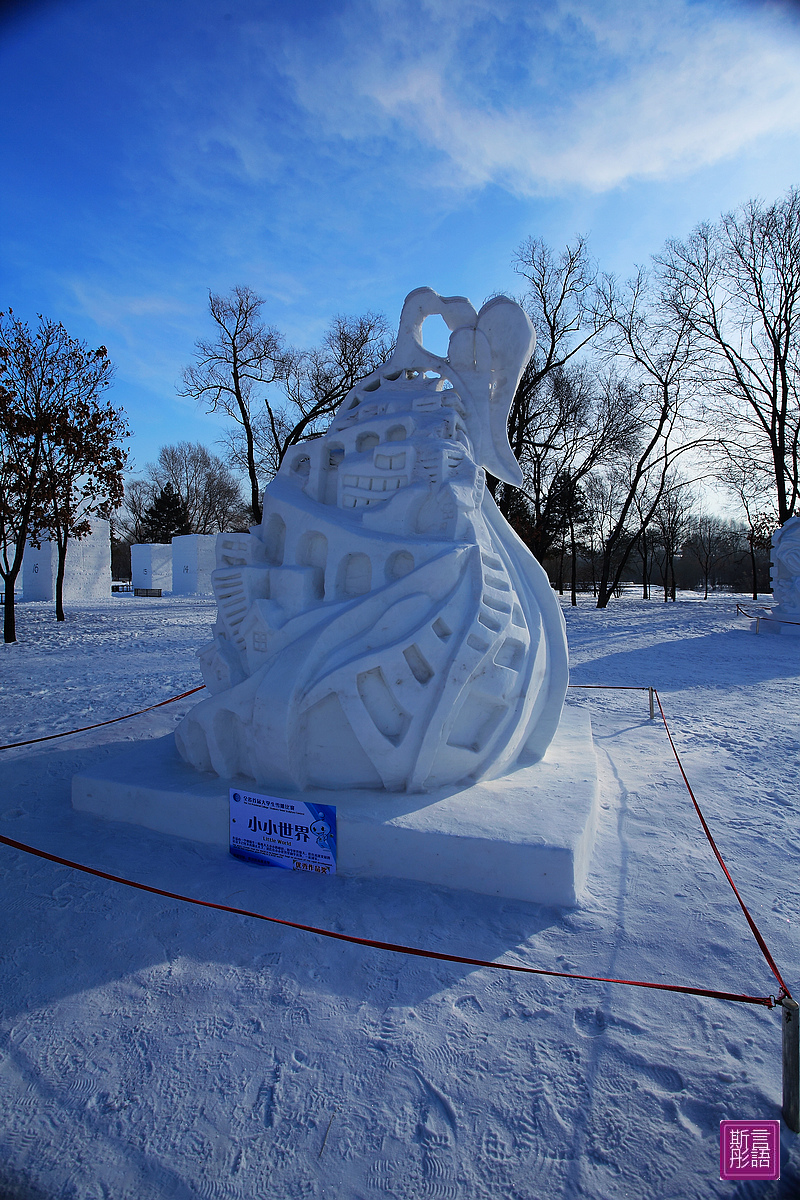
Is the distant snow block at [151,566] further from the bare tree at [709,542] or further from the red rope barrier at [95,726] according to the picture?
the bare tree at [709,542]

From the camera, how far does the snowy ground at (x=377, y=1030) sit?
1.59 meters

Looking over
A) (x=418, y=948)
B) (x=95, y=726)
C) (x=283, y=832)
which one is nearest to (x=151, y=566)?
(x=95, y=726)

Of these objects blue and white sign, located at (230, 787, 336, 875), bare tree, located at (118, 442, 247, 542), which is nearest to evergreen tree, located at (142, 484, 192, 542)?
bare tree, located at (118, 442, 247, 542)

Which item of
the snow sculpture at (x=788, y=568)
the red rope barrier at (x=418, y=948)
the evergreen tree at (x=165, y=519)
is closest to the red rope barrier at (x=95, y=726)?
the red rope barrier at (x=418, y=948)

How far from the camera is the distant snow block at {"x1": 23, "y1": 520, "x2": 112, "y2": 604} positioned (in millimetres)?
21188

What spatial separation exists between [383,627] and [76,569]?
2244cm

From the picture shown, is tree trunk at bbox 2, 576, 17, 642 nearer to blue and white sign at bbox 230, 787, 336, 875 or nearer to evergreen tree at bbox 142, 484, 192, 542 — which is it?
blue and white sign at bbox 230, 787, 336, 875

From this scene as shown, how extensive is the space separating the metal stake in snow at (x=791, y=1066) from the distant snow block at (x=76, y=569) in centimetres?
2258

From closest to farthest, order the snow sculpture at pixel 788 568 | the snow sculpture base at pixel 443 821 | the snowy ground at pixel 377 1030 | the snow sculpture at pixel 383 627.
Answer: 1. the snowy ground at pixel 377 1030
2. the snow sculpture base at pixel 443 821
3. the snow sculpture at pixel 383 627
4. the snow sculpture at pixel 788 568

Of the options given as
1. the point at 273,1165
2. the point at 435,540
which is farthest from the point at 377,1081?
the point at 435,540

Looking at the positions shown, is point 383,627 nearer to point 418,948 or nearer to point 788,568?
point 418,948

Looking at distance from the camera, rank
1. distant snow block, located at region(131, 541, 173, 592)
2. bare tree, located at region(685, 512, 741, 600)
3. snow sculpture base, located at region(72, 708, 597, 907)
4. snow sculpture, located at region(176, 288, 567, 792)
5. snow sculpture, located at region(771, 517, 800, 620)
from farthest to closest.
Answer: bare tree, located at region(685, 512, 741, 600) < distant snow block, located at region(131, 541, 173, 592) < snow sculpture, located at region(771, 517, 800, 620) < snow sculpture, located at region(176, 288, 567, 792) < snow sculpture base, located at region(72, 708, 597, 907)

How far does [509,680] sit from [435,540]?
0.91 meters

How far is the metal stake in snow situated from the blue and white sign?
6.16 ft
